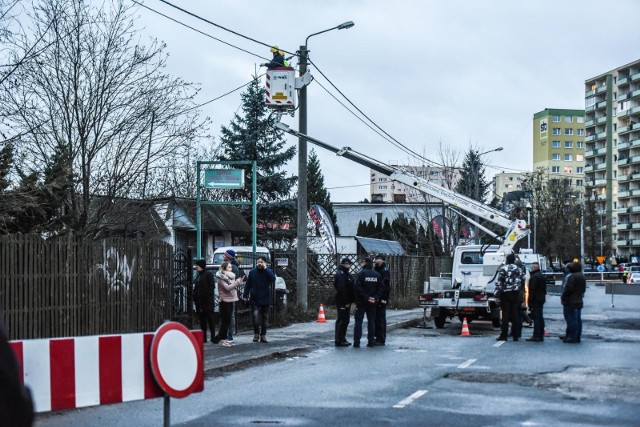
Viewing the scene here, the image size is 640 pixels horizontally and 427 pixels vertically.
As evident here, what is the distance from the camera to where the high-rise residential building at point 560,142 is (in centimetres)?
15238

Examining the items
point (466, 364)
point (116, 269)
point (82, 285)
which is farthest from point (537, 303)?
point (82, 285)

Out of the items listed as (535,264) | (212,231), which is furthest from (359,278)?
(212,231)

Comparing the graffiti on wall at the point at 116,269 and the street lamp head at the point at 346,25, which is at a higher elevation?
the street lamp head at the point at 346,25

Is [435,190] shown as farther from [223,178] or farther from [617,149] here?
[617,149]

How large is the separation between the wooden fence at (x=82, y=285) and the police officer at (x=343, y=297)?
10.7 ft

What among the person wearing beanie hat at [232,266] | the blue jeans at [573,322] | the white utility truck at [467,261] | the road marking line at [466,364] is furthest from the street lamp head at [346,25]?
the road marking line at [466,364]

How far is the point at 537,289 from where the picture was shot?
1955 centimetres

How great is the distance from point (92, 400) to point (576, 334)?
1387 cm

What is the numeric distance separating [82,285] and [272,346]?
4.15m

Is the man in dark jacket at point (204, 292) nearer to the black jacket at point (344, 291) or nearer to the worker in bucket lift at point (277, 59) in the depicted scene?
the black jacket at point (344, 291)

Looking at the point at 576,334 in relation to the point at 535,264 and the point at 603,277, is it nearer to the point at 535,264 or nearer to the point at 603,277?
the point at 535,264

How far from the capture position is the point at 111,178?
18609 mm

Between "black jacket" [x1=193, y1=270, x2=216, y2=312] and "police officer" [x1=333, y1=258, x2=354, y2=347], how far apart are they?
2.40 metres

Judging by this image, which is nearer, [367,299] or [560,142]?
[367,299]
